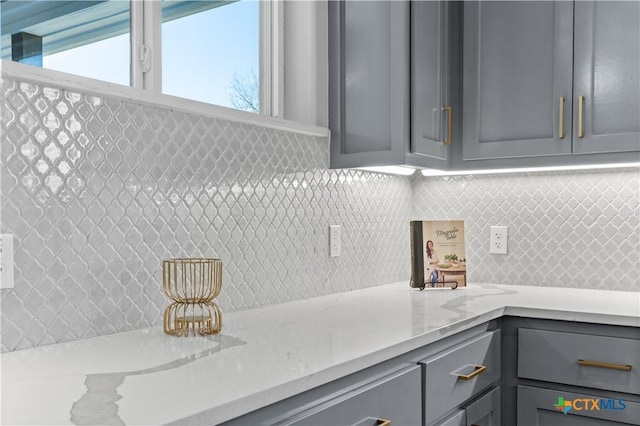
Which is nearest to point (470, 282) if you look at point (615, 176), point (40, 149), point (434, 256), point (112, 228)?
point (434, 256)

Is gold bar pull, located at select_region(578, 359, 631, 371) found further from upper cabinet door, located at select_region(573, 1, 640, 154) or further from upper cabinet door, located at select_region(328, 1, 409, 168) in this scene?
upper cabinet door, located at select_region(328, 1, 409, 168)

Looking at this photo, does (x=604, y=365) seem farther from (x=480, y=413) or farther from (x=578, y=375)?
(x=480, y=413)

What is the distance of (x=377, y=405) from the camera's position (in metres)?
1.31

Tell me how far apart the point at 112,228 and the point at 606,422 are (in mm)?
1545

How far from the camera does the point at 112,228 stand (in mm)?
1498

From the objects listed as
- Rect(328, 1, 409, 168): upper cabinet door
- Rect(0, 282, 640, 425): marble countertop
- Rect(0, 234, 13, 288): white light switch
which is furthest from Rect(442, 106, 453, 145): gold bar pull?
Rect(0, 234, 13, 288): white light switch

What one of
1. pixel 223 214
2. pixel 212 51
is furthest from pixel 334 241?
pixel 212 51

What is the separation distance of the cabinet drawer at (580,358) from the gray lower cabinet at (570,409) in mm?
40

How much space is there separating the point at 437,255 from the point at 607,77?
90cm

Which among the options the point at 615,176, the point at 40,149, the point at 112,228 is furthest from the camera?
the point at 615,176

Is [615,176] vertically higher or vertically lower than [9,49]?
lower

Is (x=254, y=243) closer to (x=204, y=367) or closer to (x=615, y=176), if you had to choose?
(x=204, y=367)

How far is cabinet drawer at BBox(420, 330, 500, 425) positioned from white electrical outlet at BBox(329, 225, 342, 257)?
648 mm

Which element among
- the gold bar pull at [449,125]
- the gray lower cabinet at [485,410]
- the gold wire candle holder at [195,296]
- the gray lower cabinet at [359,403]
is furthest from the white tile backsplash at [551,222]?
the gold wire candle holder at [195,296]
